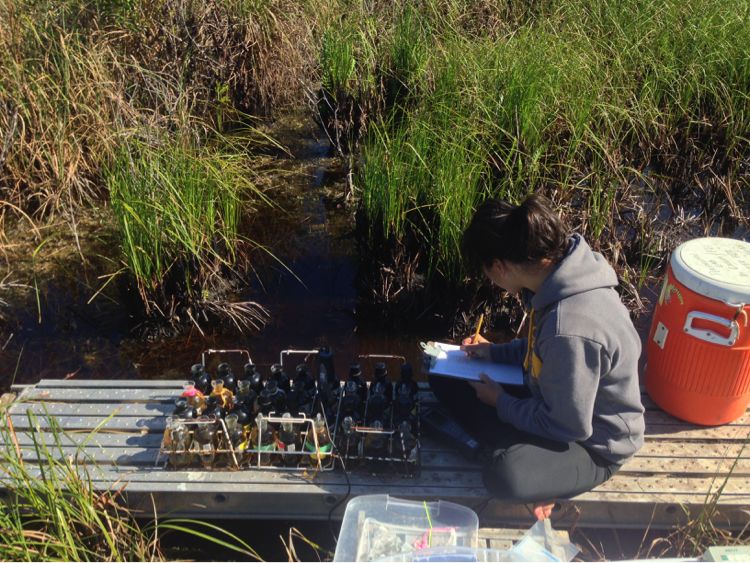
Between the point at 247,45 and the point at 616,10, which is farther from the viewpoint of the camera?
the point at 247,45

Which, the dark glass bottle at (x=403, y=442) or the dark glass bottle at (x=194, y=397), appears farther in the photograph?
the dark glass bottle at (x=194, y=397)

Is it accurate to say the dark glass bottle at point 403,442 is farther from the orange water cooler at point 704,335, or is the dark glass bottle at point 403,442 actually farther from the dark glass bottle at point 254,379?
the orange water cooler at point 704,335

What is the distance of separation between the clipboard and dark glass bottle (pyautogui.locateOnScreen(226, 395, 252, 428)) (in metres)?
0.88

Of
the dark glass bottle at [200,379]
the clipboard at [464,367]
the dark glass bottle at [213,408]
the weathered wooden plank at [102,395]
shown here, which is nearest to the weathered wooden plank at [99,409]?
the weathered wooden plank at [102,395]

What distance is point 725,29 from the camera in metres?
5.13

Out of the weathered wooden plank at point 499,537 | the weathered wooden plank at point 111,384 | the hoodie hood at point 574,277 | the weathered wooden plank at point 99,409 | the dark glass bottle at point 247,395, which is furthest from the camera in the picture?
the weathered wooden plank at point 111,384

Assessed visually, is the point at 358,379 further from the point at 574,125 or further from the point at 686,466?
the point at 574,125

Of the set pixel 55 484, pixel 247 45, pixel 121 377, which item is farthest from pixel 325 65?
pixel 55 484

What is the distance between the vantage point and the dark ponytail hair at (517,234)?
205 centimetres

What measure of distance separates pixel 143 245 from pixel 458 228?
6.72ft

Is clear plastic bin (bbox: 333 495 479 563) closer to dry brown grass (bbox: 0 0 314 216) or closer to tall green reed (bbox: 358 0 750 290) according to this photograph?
tall green reed (bbox: 358 0 750 290)

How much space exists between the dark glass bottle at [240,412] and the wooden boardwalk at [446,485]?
220 millimetres

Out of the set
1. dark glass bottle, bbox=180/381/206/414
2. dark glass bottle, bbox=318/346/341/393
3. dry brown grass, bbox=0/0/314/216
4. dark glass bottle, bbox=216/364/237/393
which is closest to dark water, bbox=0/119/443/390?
dry brown grass, bbox=0/0/314/216

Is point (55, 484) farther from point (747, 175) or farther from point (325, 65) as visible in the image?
point (747, 175)
